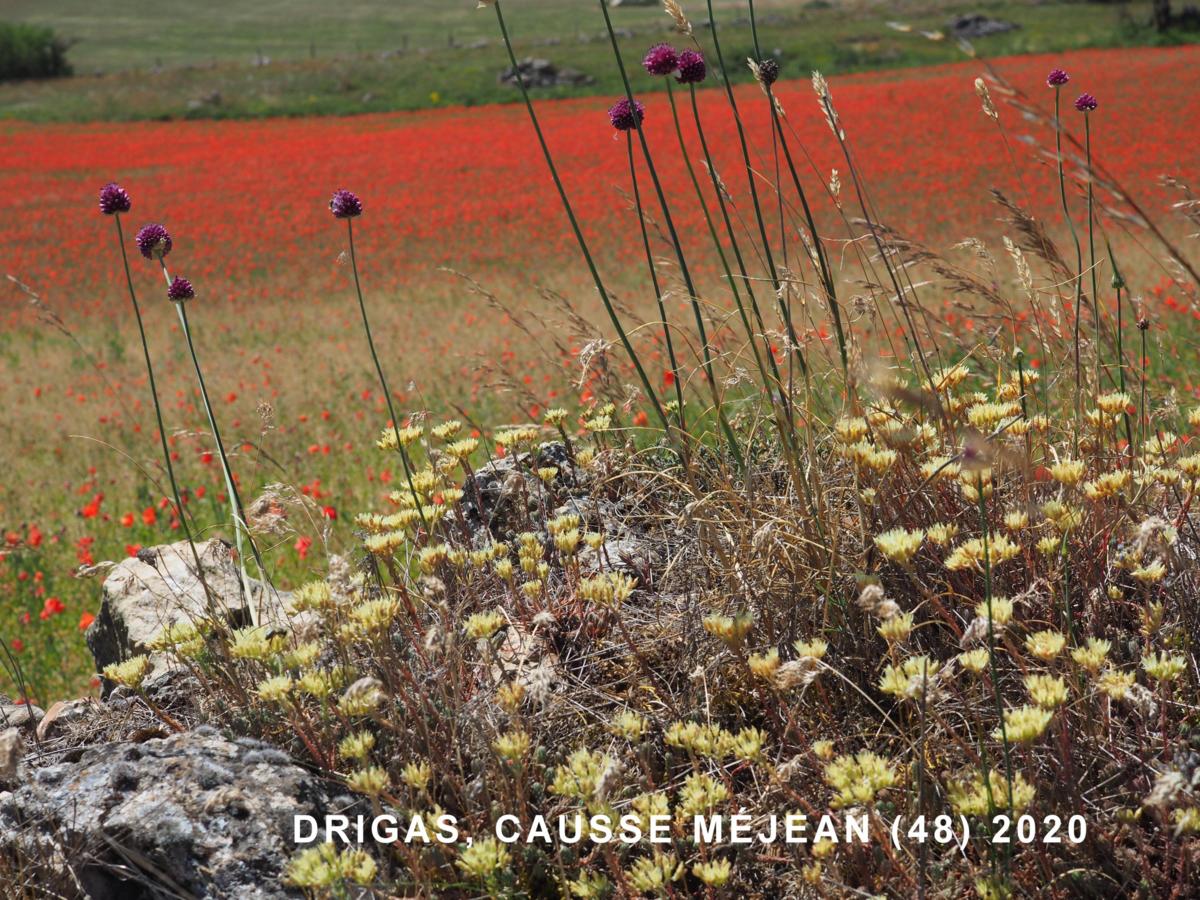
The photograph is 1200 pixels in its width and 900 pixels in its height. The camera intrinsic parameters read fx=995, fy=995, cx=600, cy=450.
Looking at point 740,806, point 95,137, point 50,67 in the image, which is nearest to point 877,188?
point 740,806

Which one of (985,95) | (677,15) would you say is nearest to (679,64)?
(677,15)

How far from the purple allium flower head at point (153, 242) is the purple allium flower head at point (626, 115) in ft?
3.67

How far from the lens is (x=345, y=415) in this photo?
7.29 metres

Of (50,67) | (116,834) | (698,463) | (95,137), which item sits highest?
(50,67)

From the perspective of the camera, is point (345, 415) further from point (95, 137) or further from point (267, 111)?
point (267, 111)

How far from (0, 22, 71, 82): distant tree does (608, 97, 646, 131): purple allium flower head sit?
59.0 m

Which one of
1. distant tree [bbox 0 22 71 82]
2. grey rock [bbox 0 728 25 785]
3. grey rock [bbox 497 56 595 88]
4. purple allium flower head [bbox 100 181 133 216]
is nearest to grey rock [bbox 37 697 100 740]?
grey rock [bbox 0 728 25 785]

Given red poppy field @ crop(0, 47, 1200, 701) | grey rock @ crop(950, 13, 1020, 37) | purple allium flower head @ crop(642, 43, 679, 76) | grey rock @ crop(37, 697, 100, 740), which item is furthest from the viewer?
grey rock @ crop(950, 13, 1020, 37)

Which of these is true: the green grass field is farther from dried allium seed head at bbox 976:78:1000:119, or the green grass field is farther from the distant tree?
dried allium seed head at bbox 976:78:1000:119

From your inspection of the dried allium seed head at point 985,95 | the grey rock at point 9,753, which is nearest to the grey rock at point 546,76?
the dried allium seed head at point 985,95

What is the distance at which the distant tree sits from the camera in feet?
164

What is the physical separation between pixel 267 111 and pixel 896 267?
36118 millimetres

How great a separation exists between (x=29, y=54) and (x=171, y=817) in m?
60.0

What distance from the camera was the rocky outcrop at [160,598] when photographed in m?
2.81
